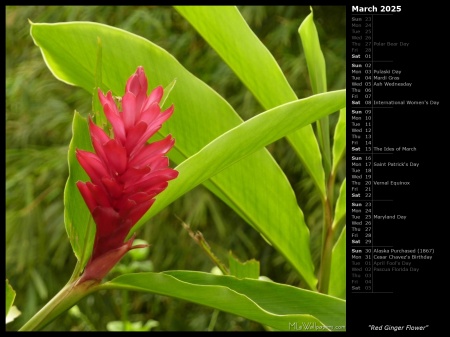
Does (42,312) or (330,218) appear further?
(330,218)

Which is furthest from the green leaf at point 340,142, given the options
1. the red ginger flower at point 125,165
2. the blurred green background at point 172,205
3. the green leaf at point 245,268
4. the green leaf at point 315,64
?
the blurred green background at point 172,205

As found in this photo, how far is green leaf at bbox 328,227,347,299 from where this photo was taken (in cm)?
69

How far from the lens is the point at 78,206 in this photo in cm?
52

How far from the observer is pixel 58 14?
1959mm

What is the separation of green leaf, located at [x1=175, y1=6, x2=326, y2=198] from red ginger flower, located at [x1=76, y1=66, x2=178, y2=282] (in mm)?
194

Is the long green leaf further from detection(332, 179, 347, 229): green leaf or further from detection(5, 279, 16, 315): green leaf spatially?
detection(5, 279, 16, 315): green leaf

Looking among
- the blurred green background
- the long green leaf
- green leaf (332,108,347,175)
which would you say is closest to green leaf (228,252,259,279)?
the long green leaf

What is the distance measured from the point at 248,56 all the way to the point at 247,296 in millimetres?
248

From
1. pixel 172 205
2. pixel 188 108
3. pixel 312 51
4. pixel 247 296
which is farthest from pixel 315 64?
pixel 172 205

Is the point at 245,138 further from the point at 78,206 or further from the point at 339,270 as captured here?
the point at 339,270
